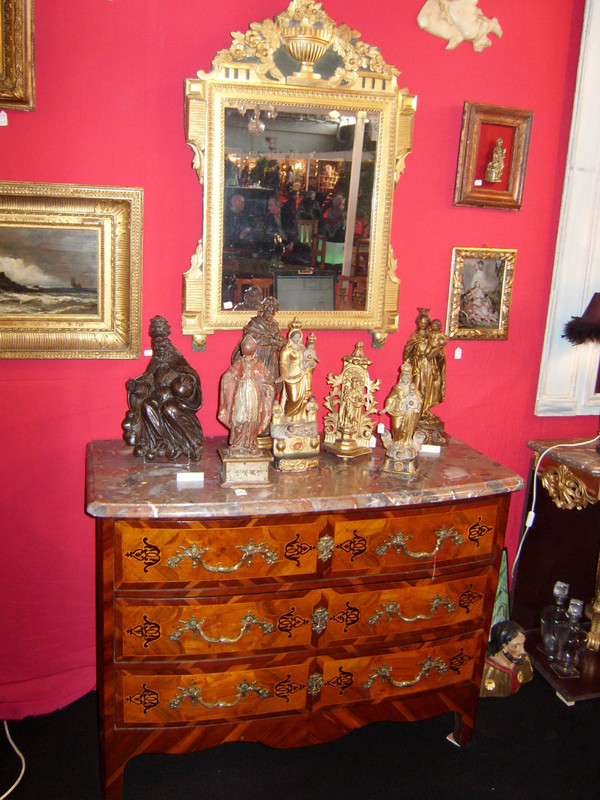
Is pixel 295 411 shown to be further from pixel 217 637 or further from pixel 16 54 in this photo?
pixel 16 54

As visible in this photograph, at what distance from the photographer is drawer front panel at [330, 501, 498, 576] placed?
2.48m

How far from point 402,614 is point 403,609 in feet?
0.07

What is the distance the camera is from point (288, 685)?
8.36 ft

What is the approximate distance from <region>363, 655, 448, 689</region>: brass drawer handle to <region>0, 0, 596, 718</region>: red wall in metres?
1.21

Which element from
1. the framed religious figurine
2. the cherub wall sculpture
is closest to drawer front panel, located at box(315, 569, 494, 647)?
the framed religious figurine

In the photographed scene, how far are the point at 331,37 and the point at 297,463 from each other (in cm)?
179

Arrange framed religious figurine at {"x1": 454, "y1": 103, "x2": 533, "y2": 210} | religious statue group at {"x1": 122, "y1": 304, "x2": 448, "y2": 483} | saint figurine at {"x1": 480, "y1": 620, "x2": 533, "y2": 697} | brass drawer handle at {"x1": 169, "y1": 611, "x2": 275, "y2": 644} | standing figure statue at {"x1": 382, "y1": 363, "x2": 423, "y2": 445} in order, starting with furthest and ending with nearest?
saint figurine at {"x1": 480, "y1": 620, "x2": 533, "y2": 697}, framed religious figurine at {"x1": 454, "y1": 103, "x2": 533, "y2": 210}, standing figure statue at {"x1": 382, "y1": 363, "x2": 423, "y2": 445}, religious statue group at {"x1": 122, "y1": 304, "x2": 448, "y2": 483}, brass drawer handle at {"x1": 169, "y1": 611, "x2": 275, "y2": 644}

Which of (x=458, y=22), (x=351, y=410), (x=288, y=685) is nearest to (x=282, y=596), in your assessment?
(x=288, y=685)

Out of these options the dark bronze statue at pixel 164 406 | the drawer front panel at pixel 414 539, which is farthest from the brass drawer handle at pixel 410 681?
the dark bronze statue at pixel 164 406

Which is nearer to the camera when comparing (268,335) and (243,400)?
(243,400)

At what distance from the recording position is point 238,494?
2357 millimetres

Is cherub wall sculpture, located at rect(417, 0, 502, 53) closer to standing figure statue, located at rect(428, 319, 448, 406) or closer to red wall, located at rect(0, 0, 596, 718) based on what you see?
red wall, located at rect(0, 0, 596, 718)

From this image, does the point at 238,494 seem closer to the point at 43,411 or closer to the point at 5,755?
the point at 43,411

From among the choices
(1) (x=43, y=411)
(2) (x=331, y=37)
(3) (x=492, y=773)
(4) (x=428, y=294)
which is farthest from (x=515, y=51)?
(3) (x=492, y=773)
